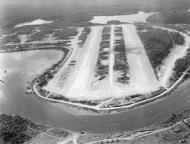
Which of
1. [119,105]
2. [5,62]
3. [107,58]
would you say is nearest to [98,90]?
[119,105]

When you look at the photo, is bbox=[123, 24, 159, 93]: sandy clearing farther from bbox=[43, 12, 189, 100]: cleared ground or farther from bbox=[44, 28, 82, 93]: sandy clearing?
bbox=[44, 28, 82, 93]: sandy clearing

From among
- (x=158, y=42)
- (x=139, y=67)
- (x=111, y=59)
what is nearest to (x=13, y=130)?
(x=139, y=67)

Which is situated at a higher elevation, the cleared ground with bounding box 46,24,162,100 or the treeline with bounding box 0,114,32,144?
the cleared ground with bounding box 46,24,162,100

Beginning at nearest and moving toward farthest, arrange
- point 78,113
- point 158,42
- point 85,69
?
1. point 78,113
2. point 85,69
3. point 158,42

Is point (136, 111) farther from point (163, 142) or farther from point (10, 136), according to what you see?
point (10, 136)

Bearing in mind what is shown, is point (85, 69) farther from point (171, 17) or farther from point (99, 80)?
point (171, 17)

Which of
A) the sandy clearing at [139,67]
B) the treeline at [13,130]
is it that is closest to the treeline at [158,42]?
the sandy clearing at [139,67]

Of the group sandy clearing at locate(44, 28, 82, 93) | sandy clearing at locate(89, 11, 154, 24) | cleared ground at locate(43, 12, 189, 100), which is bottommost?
sandy clearing at locate(44, 28, 82, 93)

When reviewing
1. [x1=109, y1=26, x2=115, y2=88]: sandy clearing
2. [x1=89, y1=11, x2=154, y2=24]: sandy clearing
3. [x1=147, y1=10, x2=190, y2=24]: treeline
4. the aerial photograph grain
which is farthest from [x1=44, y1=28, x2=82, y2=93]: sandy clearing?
[x1=147, y1=10, x2=190, y2=24]: treeline
